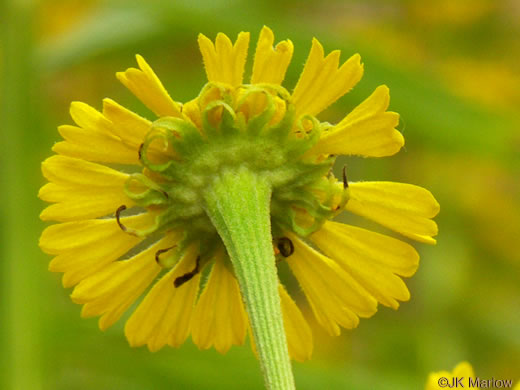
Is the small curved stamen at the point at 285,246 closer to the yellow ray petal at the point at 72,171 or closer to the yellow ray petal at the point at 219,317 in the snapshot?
the yellow ray petal at the point at 219,317

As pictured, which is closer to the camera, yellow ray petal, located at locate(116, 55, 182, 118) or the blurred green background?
yellow ray petal, located at locate(116, 55, 182, 118)

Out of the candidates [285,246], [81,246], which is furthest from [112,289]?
[285,246]

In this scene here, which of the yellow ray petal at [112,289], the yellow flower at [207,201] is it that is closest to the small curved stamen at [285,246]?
the yellow flower at [207,201]

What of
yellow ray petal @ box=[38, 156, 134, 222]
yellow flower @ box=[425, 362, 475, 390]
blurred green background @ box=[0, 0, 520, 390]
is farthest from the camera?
blurred green background @ box=[0, 0, 520, 390]

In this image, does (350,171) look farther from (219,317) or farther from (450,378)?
(450,378)

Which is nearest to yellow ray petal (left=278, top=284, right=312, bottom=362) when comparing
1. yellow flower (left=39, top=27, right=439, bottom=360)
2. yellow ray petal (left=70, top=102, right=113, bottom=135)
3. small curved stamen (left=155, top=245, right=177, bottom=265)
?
yellow flower (left=39, top=27, right=439, bottom=360)

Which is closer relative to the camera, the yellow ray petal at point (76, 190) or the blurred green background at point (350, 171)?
the yellow ray petal at point (76, 190)

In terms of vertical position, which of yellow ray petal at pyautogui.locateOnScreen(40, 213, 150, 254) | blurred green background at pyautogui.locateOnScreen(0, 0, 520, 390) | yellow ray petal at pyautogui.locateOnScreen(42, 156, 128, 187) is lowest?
blurred green background at pyautogui.locateOnScreen(0, 0, 520, 390)

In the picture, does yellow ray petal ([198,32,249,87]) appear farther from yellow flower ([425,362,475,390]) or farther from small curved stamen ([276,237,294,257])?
yellow flower ([425,362,475,390])
